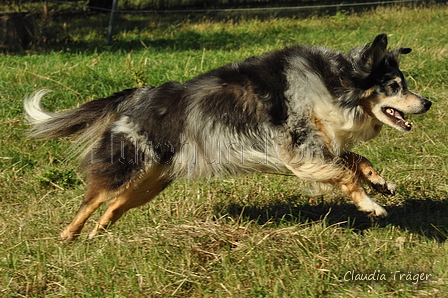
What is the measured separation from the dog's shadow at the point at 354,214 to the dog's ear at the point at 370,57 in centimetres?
126

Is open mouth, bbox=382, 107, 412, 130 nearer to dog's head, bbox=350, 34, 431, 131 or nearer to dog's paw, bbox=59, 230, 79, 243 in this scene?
dog's head, bbox=350, 34, 431, 131

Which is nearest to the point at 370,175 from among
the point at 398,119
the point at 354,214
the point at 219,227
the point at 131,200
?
the point at 398,119

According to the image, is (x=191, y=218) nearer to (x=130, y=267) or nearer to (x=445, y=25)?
(x=130, y=267)

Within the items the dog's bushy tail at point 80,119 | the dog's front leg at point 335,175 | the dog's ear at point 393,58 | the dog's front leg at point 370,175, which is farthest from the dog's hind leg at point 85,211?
the dog's ear at point 393,58

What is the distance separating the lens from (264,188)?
5656 millimetres

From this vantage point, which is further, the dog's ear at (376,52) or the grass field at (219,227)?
the dog's ear at (376,52)

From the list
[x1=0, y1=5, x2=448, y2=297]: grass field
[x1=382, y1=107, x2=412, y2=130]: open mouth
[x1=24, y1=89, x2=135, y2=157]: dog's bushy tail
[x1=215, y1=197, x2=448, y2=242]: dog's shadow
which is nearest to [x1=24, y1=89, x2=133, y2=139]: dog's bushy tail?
[x1=24, y1=89, x2=135, y2=157]: dog's bushy tail

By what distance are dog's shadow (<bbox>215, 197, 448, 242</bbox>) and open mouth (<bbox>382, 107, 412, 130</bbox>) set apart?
2.80ft

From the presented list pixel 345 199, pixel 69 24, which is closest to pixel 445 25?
pixel 345 199

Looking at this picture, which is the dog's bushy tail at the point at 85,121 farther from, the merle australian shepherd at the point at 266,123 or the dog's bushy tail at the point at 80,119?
the merle australian shepherd at the point at 266,123

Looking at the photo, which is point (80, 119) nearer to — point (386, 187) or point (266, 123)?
point (266, 123)

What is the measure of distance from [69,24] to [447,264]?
1565cm

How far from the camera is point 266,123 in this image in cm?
446

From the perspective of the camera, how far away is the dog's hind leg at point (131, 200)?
196 inches
